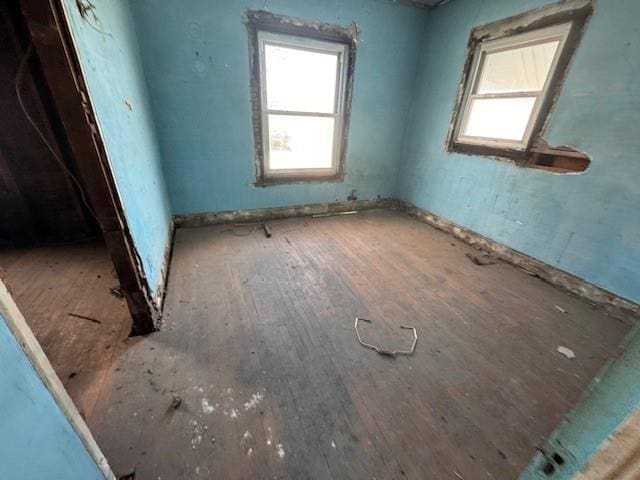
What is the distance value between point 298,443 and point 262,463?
156 mm

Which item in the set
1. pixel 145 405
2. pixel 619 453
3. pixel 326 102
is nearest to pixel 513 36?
pixel 326 102

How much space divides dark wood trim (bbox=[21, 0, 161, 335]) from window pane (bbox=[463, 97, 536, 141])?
121 inches

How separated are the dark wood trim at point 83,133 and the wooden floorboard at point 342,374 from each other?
473 mm

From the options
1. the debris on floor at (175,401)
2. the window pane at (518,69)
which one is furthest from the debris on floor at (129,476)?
the window pane at (518,69)

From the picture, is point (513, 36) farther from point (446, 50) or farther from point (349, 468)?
point (349, 468)

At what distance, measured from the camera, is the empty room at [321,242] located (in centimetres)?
105

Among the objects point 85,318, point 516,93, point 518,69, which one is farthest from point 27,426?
point 518,69

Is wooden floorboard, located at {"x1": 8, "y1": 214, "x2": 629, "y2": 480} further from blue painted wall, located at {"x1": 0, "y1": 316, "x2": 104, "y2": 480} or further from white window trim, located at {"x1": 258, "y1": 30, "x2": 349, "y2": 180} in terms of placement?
white window trim, located at {"x1": 258, "y1": 30, "x2": 349, "y2": 180}

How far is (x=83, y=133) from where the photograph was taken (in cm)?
110

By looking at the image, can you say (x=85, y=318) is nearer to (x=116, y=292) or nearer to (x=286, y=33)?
(x=116, y=292)

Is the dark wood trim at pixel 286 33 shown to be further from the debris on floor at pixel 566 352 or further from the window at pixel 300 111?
the debris on floor at pixel 566 352

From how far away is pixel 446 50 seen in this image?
294 cm

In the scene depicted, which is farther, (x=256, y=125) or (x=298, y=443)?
(x=256, y=125)

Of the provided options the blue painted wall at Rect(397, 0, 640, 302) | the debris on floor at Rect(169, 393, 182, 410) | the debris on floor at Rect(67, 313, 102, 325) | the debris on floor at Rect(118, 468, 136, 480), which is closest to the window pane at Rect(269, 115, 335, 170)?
the blue painted wall at Rect(397, 0, 640, 302)
